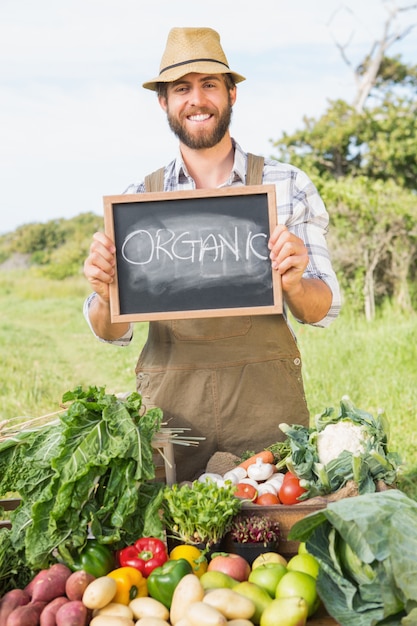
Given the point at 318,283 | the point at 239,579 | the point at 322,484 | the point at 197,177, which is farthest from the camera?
the point at 197,177

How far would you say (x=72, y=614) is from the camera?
2217mm

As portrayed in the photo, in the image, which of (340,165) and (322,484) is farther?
(340,165)

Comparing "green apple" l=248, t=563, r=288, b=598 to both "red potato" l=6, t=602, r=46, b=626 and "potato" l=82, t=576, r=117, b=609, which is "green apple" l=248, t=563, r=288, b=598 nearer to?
"potato" l=82, t=576, r=117, b=609

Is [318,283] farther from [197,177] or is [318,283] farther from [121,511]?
[121,511]

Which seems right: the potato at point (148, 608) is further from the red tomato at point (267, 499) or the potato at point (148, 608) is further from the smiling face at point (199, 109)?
the smiling face at point (199, 109)

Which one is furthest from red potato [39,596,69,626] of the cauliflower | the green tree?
the green tree

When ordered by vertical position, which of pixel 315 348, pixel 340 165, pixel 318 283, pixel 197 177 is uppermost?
pixel 340 165

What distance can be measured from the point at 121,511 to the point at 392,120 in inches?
691

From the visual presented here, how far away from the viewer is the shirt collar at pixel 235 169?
3.82 m

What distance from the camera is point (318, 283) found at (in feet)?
11.3

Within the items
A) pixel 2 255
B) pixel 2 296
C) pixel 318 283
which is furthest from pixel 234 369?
pixel 2 255

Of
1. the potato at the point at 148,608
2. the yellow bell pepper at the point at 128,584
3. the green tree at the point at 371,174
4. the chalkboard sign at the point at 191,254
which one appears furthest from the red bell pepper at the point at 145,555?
the green tree at the point at 371,174

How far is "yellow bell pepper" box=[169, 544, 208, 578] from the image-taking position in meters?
2.44

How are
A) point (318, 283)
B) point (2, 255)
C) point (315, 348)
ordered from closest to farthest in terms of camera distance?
point (318, 283) → point (315, 348) → point (2, 255)
